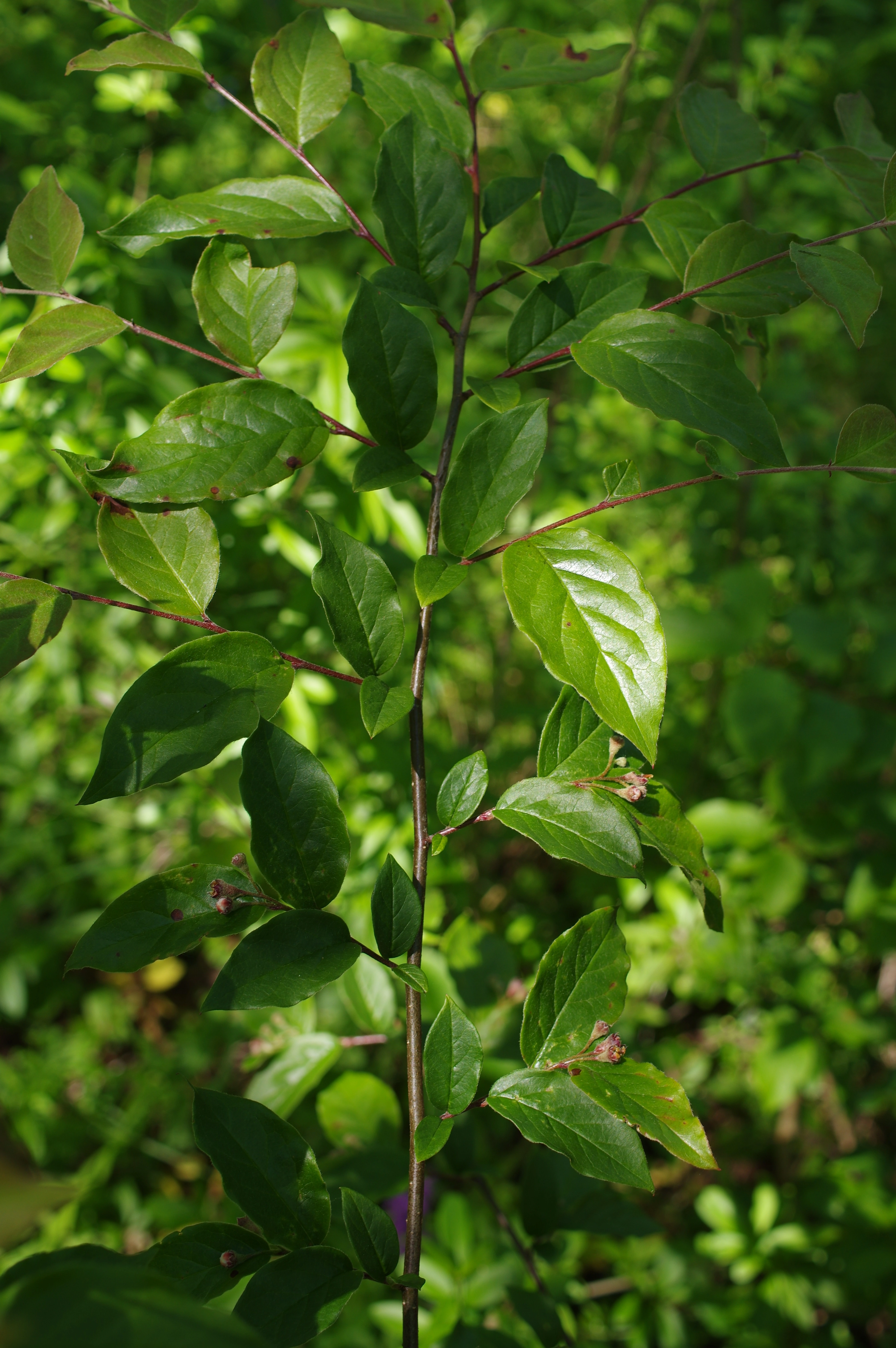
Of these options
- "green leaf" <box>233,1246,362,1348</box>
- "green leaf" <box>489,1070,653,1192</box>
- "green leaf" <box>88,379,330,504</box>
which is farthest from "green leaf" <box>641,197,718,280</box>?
"green leaf" <box>233,1246,362,1348</box>

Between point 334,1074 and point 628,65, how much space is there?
1333 mm

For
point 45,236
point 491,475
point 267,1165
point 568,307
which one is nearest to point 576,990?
point 267,1165

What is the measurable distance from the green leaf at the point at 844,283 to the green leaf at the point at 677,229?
0.08 metres

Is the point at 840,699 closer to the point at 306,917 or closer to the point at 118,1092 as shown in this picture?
the point at 306,917

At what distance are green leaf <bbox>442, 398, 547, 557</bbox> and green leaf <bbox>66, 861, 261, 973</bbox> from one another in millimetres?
218

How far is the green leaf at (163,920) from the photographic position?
416mm

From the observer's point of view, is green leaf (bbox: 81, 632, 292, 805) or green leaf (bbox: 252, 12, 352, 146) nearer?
green leaf (bbox: 81, 632, 292, 805)

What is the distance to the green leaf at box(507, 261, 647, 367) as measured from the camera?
51 cm

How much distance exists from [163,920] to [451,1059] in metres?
0.18

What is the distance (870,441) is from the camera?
1.48 feet

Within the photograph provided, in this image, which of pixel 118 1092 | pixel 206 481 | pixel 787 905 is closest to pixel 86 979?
pixel 118 1092

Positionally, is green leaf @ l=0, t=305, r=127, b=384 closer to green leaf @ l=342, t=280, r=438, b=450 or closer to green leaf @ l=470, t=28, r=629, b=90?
green leaf @ l=342, t=280, r=438, b=450

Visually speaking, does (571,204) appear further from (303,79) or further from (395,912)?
(395,912)

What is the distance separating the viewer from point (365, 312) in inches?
18.7
